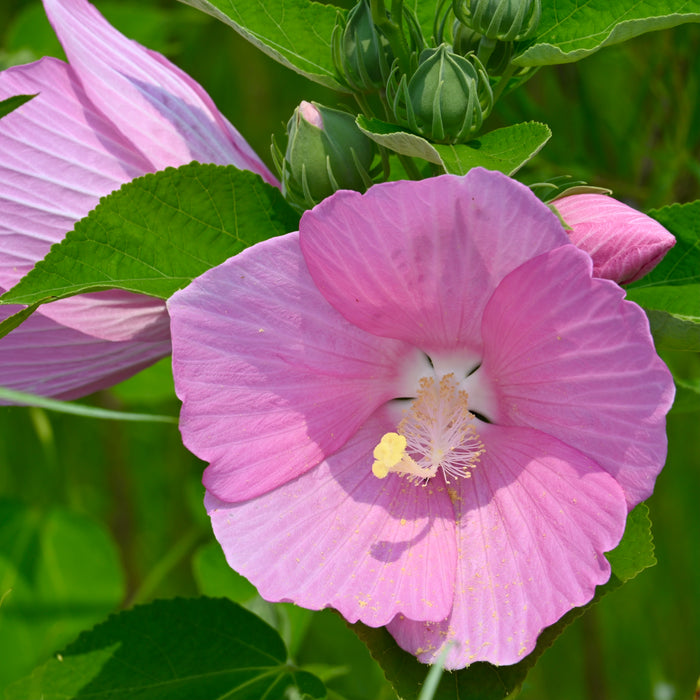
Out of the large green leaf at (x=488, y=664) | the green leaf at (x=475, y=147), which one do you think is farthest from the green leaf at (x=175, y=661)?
the green leaf at (x=475, y=147)

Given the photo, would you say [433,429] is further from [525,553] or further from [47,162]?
[47,162]

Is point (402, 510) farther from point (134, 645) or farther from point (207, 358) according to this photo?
point (134, 645)

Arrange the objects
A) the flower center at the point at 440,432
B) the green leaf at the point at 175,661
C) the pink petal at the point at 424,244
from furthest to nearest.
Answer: the green leaf at the point at 175,661 → the flower center at the point at 440,432 → the pink petal at the point at 424,244

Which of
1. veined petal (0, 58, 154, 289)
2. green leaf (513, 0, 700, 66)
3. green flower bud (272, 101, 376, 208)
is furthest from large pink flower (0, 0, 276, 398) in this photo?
green leaf (513, 0, 700, 66)

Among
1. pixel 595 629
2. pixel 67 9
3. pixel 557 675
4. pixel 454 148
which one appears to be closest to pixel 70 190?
pixel 67 9

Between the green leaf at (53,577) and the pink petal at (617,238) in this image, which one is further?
the green leaf at (53,577)

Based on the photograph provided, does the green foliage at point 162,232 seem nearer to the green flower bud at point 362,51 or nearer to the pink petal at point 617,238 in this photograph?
the green flower bud at point 362,51
